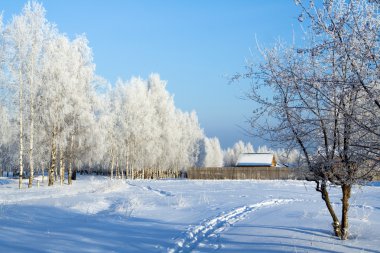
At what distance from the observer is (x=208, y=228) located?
34.2 ft

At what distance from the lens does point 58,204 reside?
1406 centimetres

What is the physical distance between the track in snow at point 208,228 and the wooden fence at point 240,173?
28.9m

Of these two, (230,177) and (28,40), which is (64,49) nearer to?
(28,40)

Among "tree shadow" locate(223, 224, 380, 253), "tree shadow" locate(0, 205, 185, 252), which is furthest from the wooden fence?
"tree shadow" locate(223, 224, 380, 253)

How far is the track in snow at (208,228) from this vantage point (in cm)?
826

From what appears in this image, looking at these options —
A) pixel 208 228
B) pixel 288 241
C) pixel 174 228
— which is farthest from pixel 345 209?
pixel 174 228

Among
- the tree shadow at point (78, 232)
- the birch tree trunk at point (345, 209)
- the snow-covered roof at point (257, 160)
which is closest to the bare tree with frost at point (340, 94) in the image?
the birch tree trunk at point (345, 209)

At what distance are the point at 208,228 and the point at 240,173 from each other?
35.3 m

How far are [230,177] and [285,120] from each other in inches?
1498

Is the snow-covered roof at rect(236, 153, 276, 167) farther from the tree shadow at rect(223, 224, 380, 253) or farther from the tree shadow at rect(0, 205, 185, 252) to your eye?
the tree shadow at rect(223, 224, 380, 253)

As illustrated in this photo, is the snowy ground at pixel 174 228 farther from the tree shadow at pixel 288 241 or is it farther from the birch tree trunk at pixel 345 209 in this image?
the birch tree trunk at pixel 345 209

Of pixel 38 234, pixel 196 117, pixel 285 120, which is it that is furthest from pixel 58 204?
pixel 196 117

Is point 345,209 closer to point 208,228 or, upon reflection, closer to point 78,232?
point 208,228

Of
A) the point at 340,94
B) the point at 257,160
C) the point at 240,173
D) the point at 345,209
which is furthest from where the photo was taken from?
the point at 257,160
